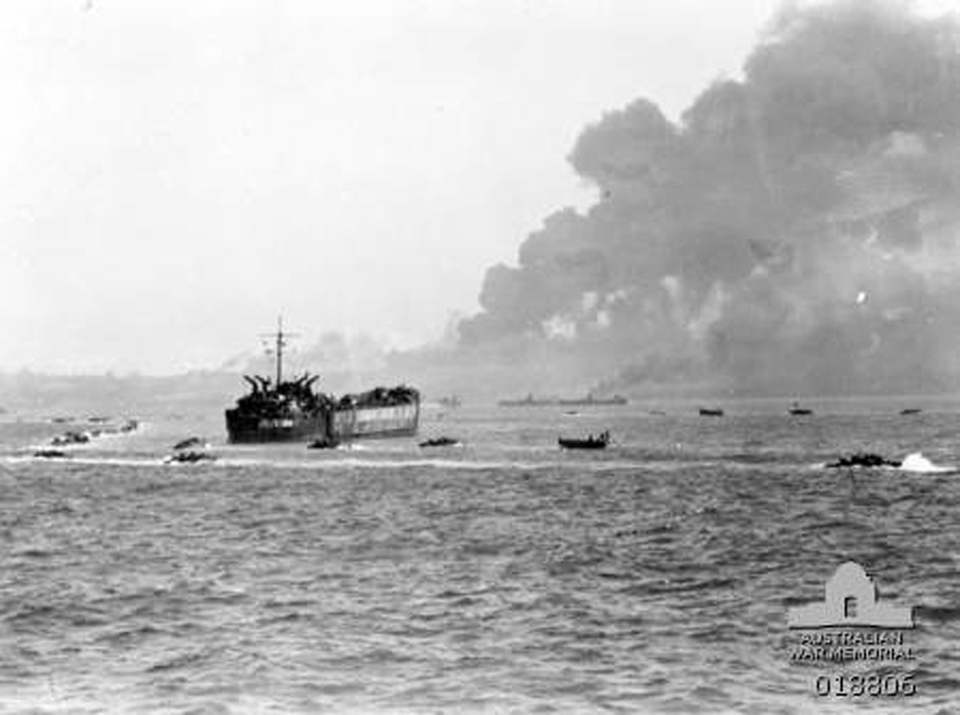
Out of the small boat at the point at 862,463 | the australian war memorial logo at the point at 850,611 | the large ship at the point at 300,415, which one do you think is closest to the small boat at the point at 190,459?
the large ship at the point at 300,415

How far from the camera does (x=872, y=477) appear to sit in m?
77.8

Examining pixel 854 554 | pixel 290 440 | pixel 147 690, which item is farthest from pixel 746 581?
pixel 290 440

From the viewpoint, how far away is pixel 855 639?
2703cm

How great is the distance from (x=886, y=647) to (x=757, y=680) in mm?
4757

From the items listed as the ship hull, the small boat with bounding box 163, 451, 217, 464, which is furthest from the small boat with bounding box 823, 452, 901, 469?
the ship hull

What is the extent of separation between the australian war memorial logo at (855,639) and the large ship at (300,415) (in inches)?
3626

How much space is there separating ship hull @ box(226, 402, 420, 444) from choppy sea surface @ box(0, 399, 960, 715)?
55.4m

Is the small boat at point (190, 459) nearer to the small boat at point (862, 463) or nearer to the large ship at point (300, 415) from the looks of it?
the large ship at point (300, 415)

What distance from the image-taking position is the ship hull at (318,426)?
131375mm

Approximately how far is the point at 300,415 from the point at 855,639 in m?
111

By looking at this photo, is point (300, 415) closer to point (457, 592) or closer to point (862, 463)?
point (862, 463)

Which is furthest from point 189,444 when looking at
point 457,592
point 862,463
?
point 457,592

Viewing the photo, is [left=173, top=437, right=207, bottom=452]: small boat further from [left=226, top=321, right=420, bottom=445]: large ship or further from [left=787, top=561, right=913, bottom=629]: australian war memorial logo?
[left=787, top=561, right=913, bottom=629]: australian war memorial logo

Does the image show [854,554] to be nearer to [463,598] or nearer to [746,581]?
[746,581]
